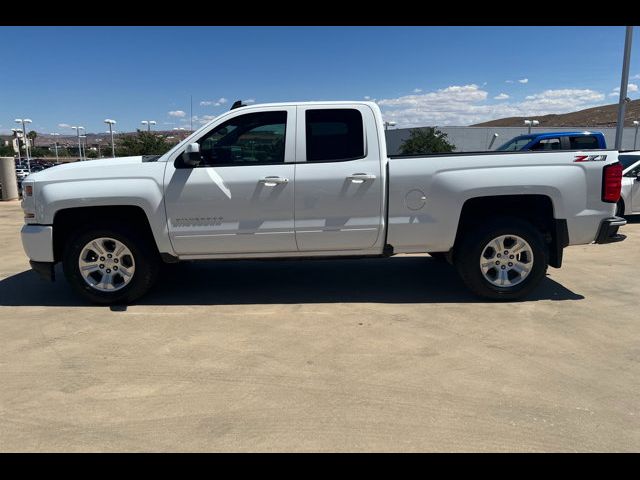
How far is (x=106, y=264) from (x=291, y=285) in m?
2.03

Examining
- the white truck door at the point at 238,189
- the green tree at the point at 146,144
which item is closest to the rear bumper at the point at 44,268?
the white truck door at the point at 238,189

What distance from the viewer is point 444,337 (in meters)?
3.95

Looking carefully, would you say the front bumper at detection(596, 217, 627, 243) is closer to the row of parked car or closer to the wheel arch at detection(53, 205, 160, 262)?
the wheel arch at detection(53, 205, 160, 262)

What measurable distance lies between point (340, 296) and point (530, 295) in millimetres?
2081

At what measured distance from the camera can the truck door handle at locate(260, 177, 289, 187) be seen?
4523 mm

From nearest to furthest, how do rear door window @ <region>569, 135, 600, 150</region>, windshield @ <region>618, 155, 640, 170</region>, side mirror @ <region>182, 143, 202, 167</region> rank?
1. side mirror @ <region>182, 143, 202, 167</region>
2. windshield @ <region>618, 155, 640, 170</region>
3. rear door window @ <region>569, 135, 600, 150</region>

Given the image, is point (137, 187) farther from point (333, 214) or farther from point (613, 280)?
point (613, 280)

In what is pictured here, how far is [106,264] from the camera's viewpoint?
4770mm

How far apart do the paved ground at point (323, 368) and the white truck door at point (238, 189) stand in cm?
70

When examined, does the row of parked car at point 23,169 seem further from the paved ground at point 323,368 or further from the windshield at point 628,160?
the windshield at point 628,160

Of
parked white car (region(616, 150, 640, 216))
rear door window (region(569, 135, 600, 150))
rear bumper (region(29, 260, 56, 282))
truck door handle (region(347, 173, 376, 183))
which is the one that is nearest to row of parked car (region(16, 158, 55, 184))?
rear bumper (region(29, 260, 56, 282))

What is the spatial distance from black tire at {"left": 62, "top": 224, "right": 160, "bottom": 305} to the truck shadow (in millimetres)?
239

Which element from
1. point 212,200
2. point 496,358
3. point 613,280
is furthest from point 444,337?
point 613,280

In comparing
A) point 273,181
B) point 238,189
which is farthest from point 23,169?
point 273,181
